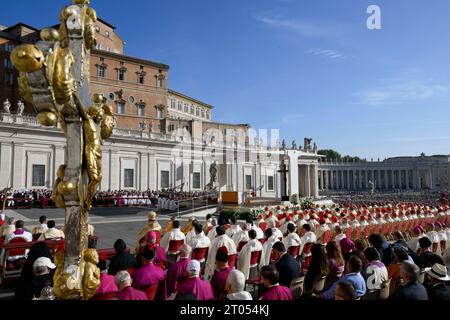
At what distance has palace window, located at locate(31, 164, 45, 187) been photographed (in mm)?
31562

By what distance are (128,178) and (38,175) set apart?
33.6ft

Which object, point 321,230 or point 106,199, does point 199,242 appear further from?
point 106,199

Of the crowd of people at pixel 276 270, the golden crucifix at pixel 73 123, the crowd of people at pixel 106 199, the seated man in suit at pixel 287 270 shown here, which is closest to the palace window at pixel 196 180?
the crowd of people at pixel 106 199

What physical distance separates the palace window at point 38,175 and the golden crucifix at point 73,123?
33.5m

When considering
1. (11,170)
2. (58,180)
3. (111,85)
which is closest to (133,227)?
(58,180)

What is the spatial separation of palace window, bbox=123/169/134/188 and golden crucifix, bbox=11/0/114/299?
37270 millimetres

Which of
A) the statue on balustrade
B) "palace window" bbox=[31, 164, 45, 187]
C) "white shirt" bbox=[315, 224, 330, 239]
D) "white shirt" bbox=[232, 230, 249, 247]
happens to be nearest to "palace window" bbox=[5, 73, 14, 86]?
"palace window" bbox=[31, 164, 45, 187]

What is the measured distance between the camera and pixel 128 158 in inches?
1545

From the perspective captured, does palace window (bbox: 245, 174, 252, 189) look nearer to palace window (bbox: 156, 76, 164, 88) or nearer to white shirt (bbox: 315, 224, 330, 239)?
palace window (bbox: 156, 76, 164, 88)

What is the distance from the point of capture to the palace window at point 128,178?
38.9 m

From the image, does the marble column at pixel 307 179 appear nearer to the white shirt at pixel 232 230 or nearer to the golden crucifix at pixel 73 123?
the white shirt at pixel 232 230

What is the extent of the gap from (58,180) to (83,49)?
4.36ft

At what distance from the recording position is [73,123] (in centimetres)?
311
